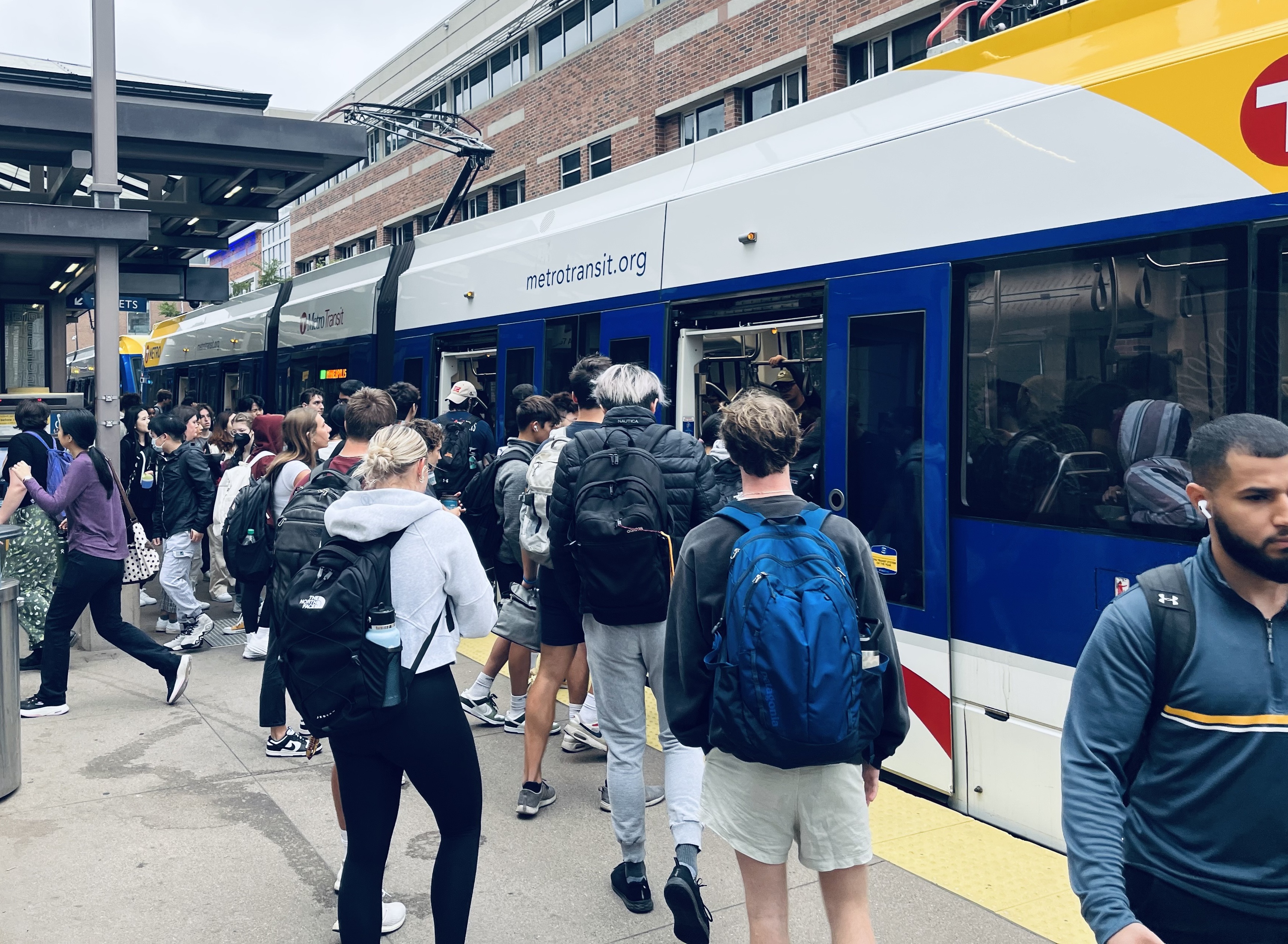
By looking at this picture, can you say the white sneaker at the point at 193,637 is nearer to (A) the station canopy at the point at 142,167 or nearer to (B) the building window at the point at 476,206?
(A) the station canopy at the point at 142,167

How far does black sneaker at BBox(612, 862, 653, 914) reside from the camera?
3859 mm

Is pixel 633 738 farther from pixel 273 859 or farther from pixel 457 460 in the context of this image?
pixel 457 460

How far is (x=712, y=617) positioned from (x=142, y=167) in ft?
28.8

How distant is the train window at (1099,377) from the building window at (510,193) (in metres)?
23.0

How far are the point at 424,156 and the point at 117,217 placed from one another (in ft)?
81.5

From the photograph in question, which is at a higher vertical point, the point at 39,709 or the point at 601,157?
the point at 601,157

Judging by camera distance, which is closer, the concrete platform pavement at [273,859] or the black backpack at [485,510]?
the concrete platform pavement at [273,859]

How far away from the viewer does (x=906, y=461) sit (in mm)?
4727

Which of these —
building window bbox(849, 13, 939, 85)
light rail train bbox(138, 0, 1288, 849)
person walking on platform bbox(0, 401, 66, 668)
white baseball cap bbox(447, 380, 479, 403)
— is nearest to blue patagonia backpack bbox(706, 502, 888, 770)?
light rail train bbox(138, 0, 1288, 849)

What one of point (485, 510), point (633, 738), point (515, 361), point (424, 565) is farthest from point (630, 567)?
point (515, 361)

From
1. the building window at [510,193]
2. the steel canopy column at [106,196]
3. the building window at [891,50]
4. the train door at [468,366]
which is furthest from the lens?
the building window at [510,193]

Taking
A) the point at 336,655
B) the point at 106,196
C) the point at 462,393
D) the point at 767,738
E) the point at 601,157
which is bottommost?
the point at 767,738

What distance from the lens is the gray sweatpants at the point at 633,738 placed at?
3.91 metres

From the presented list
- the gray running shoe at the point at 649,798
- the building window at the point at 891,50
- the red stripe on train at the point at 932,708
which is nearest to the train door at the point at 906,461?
the red stripe on train at the point at 932,708
